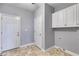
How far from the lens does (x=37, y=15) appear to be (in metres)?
1.34

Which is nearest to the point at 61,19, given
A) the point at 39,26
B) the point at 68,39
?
the point at 68,39

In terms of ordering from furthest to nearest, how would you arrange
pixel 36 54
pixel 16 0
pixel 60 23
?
pixel 60 23 → pixel 36 54 → pixel 16 0

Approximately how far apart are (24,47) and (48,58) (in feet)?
1.61

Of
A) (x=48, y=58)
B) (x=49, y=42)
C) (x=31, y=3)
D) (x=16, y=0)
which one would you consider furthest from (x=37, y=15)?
(x=48, y=58)

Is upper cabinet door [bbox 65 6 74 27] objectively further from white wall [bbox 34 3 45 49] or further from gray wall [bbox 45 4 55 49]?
white wall [bbox 34 3 45 49]

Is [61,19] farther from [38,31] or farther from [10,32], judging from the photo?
[10,32]

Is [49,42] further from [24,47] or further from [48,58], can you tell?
[24,47]

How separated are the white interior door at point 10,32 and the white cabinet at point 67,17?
762mm

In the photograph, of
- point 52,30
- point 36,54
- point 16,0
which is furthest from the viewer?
point 52,30

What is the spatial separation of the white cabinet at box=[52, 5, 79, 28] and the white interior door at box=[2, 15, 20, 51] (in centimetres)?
76

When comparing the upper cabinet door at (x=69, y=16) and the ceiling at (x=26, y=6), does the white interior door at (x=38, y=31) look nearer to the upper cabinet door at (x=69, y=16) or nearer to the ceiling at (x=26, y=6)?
the ceiling at (x=26, y=6)

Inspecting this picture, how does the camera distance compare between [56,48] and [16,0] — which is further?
[56,48]

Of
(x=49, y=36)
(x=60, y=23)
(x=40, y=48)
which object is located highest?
(x=60, y=23)

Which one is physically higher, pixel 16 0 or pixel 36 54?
pixel 16 0
